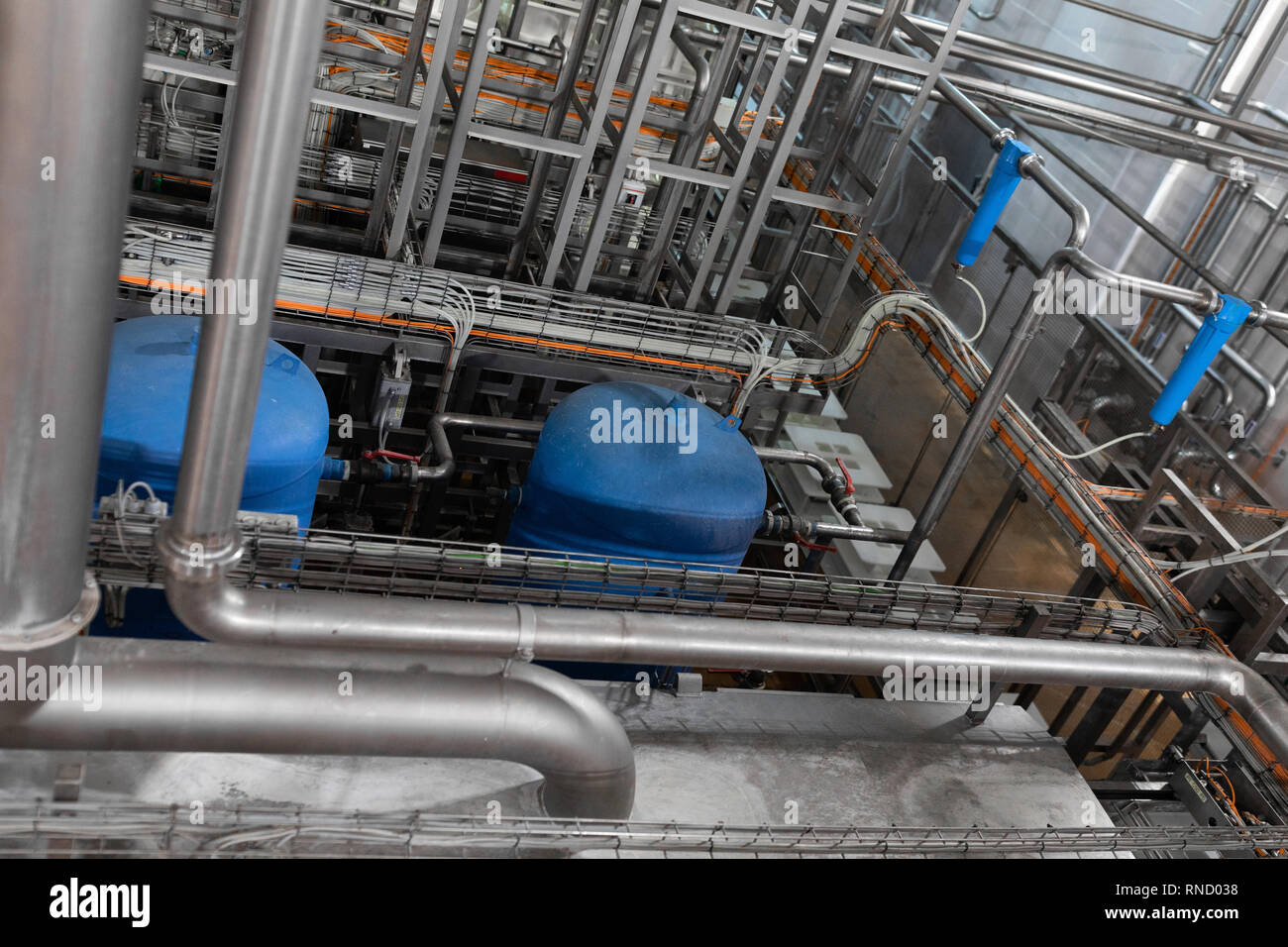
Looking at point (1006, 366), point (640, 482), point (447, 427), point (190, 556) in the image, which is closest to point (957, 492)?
point (1006, 366)

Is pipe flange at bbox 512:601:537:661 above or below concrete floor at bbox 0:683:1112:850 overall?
above

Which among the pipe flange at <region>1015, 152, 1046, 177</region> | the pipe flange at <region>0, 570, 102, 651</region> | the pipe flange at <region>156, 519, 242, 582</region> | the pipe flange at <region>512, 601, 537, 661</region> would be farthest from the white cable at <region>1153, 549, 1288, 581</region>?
the pipe flange at <region>0, 570, 102, 651</region>

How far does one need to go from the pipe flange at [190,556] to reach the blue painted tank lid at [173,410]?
61.4 inches

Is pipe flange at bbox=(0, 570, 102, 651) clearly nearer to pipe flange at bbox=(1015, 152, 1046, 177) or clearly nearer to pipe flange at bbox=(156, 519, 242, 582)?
pipe flange at bbox=(156, 519, 242, 582)

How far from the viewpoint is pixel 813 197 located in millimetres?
9508

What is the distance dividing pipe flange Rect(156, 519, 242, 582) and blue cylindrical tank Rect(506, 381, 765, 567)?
2964 millimetres

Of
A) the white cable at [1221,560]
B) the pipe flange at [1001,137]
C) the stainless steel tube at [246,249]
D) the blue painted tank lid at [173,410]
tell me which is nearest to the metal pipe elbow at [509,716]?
the stainless steel tube at [246,249]

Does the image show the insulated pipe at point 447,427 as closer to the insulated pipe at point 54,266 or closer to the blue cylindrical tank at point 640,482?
the blue cylindrical tank at point 640,482

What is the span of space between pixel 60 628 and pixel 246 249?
1.72m

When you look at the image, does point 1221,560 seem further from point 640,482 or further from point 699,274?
point 699,274

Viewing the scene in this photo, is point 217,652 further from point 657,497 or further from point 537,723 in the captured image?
point 657,497

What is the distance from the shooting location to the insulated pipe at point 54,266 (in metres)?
3.09

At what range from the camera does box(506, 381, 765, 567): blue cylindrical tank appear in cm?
694

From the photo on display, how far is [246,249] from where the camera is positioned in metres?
3.54
